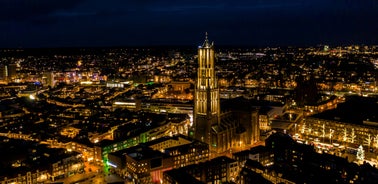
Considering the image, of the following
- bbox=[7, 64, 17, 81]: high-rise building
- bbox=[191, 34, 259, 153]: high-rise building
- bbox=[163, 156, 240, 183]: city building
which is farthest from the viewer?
bbox=[7, 64, 17, 81]: high-rise building

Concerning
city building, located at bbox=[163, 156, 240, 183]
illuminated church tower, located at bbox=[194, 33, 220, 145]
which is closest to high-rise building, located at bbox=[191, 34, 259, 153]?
illuminated church tower, located at bbox=[194, 33, 220, 145]

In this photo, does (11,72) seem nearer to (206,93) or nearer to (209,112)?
(206,93)

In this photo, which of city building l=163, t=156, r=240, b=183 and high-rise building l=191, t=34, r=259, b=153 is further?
high-rise building l=191, t=34, r=259, b=153

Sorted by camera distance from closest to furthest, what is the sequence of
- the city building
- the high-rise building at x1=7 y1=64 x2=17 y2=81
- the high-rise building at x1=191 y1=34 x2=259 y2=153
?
1. the city building
2. the high-rise building at x1=191 y1=34 x2=259 y2=153
3. the high-rise building at x1=7 y1=64 x2=17 y2=81

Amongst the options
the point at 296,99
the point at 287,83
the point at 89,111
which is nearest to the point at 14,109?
the point at 89,111

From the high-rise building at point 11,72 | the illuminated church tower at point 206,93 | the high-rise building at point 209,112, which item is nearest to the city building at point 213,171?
the high-rise building at point 209,112

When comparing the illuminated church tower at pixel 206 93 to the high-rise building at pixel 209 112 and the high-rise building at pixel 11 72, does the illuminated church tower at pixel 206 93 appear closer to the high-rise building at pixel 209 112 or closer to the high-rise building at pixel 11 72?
the high-rise building at pixel 209 112

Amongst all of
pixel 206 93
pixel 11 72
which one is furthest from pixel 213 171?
pixel 11 72

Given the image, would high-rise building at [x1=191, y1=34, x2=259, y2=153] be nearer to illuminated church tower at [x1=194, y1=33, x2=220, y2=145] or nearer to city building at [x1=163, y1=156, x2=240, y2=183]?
illuminated church tower at [x1=194, y1=33, x2=220, y2=145]

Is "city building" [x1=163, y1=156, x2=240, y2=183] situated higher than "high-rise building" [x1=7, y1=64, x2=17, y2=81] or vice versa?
"high-rise building" [x1=7, y1=64, x2=17, y2=81]
